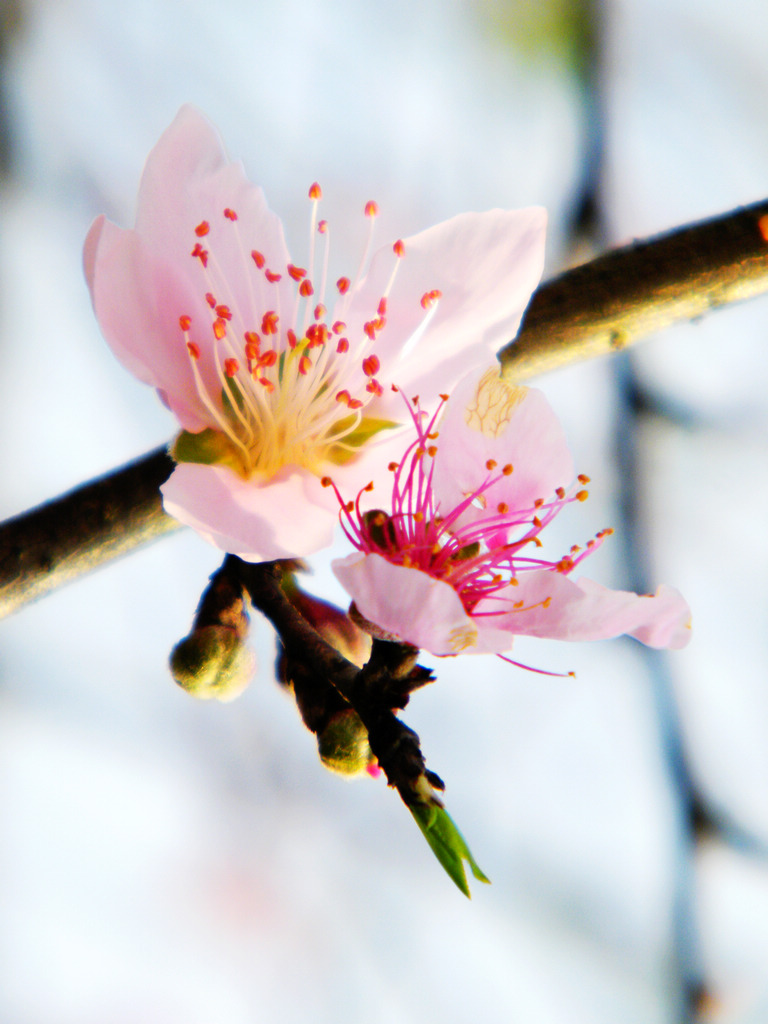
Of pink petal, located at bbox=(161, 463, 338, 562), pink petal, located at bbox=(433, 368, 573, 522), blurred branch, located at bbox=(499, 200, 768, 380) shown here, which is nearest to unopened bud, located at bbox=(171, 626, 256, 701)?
pink petal, located at bbox=(161, 463, 338, 562)

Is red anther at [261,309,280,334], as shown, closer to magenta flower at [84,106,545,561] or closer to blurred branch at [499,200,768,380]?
magenta flower at [84,106,545,561]

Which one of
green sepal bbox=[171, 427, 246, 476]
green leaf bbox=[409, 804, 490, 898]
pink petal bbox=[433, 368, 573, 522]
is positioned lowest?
green leaf bbox=[409, 804, 490, 898]

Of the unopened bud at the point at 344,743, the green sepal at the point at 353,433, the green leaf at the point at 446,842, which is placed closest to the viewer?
the green leaf at the point at 446,842

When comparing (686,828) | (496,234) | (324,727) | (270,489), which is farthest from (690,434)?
(324,727)

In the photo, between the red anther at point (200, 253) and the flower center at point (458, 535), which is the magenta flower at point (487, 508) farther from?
the red anther at point (200, 253)

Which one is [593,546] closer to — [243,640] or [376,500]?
[376,500]

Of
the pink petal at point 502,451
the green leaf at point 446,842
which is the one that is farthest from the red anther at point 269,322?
the green leaf at point 446,842
